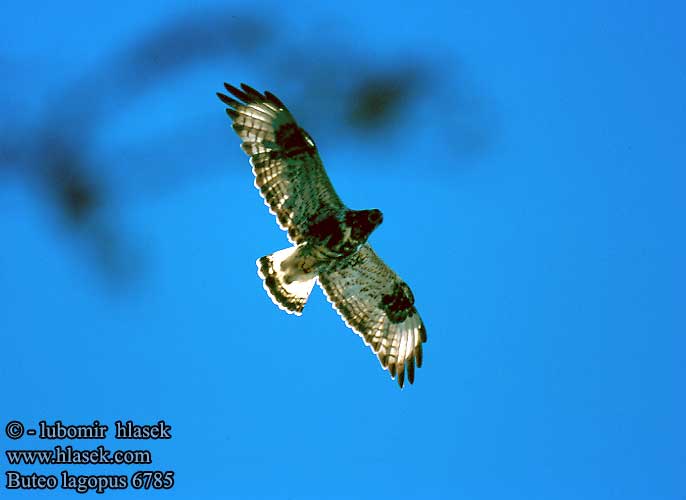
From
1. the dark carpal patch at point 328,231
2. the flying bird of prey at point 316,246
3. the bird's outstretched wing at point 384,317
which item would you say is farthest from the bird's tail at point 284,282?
the dark carpal patch at point 328,231

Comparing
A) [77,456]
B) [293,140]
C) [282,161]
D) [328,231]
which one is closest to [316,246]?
[328,231]

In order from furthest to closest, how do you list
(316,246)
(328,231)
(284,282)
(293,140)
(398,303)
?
(398,303), (284,282), (316,246), (328,231), (293,140)

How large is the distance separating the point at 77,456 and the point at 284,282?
2.29 meters

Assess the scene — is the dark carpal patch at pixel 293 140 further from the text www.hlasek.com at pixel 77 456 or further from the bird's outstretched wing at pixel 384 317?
the text www.hlasek.com at pixel 77 456

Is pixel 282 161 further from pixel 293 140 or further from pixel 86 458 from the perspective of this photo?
pixel 86 458

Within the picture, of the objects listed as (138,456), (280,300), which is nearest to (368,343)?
(280,300)

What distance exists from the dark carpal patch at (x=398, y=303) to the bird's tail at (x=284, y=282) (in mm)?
789

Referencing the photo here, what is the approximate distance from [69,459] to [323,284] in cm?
273

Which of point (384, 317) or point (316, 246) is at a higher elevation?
point (316, 246)

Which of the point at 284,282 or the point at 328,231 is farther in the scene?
the point at 284,282

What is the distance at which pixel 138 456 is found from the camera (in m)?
6.32

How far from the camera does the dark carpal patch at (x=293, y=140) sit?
20.2ft

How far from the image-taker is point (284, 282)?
682cm

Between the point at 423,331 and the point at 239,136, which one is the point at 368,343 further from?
the point at 239,136
